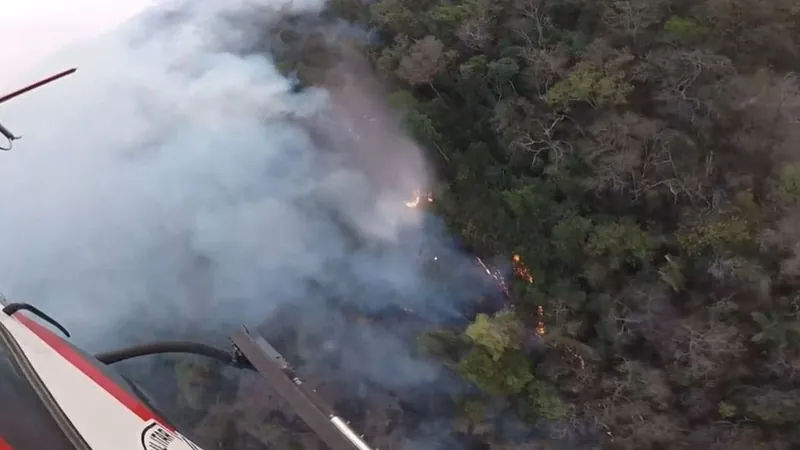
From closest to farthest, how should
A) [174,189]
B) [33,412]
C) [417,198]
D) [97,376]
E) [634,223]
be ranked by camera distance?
[33,412] → [97,376] → [634,223] → [174,189] → [417,198]

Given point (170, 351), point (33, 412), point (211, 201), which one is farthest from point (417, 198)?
point (33, 412)

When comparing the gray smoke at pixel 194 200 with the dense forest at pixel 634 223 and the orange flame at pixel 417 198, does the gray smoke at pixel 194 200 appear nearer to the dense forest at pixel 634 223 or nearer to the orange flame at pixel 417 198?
the orange flame at pixel 417 198

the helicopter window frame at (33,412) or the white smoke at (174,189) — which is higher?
the helicopter window frame at (33,412)

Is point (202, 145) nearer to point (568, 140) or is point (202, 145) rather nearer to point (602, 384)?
point (568, 140)

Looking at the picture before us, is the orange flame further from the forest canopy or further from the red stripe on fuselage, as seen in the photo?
the red stripe on fuselage

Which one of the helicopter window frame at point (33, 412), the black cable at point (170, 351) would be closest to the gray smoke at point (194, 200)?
the black cable at point (170, 351)

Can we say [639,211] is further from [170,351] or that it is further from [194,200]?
[170,351]

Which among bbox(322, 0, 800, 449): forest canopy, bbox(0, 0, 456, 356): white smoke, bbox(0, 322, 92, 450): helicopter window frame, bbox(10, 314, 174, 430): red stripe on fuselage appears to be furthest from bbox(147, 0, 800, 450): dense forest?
bbox(0, 322, 92, 450): helicopter window frame
